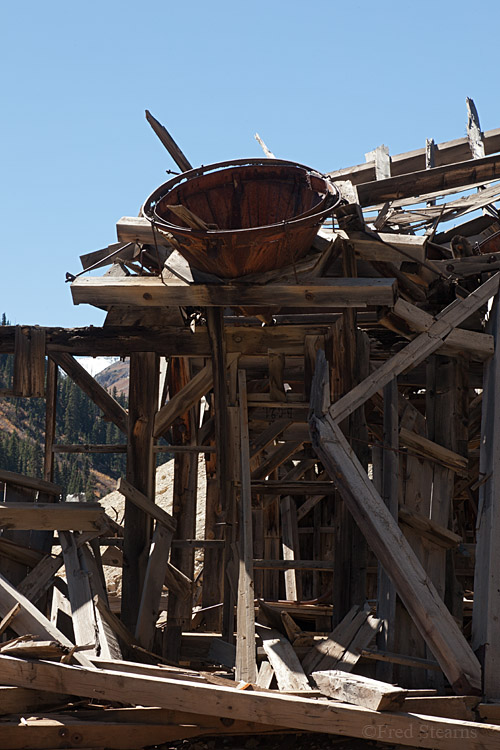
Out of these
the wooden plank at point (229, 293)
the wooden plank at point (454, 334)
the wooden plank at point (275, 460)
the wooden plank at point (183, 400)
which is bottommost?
the wooden plank at point (275, 460)

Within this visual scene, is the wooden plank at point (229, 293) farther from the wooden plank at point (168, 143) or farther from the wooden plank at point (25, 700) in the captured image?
the wooden plank at point (25, 700)

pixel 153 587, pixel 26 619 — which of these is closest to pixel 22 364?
pixel 153 587

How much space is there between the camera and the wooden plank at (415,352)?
6.90 metres

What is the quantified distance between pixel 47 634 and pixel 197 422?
5132mm

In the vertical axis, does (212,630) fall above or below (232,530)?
below

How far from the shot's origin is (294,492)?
32.3 ft

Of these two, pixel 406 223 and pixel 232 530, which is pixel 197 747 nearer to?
pixel 232 530

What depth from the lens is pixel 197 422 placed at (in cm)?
1167

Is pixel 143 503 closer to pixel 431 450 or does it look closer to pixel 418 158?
pixel 431 450

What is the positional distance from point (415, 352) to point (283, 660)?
112 inches

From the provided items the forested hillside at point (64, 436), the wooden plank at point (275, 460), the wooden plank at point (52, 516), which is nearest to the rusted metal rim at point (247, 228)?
the wooden plank at point (52, 516)

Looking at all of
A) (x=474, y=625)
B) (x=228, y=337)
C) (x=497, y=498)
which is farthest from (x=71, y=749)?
(x=228, y=337)

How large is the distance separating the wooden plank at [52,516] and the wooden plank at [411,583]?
2791mm

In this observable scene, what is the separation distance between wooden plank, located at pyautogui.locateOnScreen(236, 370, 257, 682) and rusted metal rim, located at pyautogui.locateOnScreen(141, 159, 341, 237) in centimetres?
227
